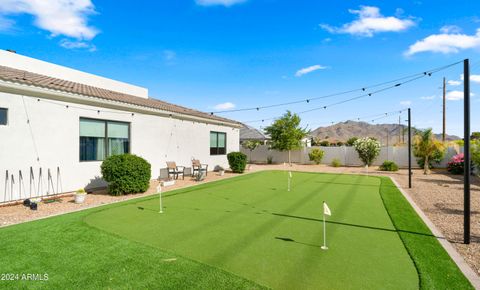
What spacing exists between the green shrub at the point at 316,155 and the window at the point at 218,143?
11.2 metres

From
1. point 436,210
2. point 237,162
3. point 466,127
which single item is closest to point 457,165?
point 436,210

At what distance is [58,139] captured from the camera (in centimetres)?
952

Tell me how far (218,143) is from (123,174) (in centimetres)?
1078

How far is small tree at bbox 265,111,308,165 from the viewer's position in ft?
88.8

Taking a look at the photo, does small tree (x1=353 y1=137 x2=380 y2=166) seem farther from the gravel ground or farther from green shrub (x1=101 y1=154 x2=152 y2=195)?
green shrub (x1=101 y1=154 x2=152 y2=195)

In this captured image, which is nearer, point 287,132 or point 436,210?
point 436,210

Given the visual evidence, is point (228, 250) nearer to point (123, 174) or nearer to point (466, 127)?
point (466, 127)

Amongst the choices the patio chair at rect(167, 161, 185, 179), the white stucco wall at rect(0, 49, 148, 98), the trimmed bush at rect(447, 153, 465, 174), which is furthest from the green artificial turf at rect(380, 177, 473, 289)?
the trimmed bush at rect(447, 153, 465, 174)

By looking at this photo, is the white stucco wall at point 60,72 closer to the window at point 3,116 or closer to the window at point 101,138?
the window at point 101,138

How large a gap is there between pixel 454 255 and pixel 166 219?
5791mm

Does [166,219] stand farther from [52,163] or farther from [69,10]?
[69,10]

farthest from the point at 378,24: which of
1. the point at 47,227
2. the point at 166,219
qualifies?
the point at 47,227

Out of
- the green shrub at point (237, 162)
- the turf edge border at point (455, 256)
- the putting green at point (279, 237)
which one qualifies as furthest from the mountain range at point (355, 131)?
the turf edge border at point (455, 256)

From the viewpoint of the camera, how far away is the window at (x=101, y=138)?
10.6 meters
